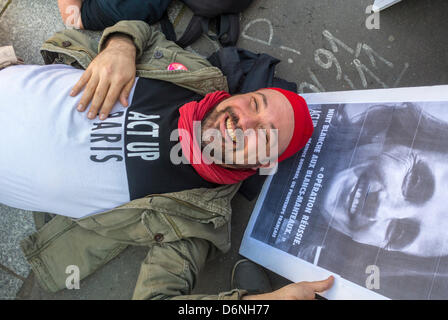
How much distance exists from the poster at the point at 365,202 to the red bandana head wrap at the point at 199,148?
0.99 feet

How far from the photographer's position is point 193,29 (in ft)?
5.21

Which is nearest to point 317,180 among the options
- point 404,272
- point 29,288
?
point 404,272

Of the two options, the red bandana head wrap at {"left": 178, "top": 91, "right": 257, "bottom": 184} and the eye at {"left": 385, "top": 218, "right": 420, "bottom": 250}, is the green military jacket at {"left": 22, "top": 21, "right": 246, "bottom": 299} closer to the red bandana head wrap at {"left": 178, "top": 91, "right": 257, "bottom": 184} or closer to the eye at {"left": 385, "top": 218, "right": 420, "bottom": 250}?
the red bandana head wrap at {"left": 178, "top": 91, "right": 257, "bottom": 184}

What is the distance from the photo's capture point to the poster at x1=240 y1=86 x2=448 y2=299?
3.50ft

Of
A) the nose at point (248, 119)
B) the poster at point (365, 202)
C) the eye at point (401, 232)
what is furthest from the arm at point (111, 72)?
the eye at point (401, 232)

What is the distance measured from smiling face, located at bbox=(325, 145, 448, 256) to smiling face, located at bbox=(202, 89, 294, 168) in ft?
1.11

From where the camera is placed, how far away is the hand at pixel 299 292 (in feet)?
3.51

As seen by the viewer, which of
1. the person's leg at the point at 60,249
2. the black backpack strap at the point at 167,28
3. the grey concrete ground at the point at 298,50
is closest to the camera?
the person's leg at the point at 60,249

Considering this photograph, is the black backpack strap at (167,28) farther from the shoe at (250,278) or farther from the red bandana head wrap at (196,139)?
the shoe at (250,278)

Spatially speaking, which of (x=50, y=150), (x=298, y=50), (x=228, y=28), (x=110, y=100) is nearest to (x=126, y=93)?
(x=110, y=100)

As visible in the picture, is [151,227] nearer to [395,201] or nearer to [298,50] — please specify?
[395,201]
